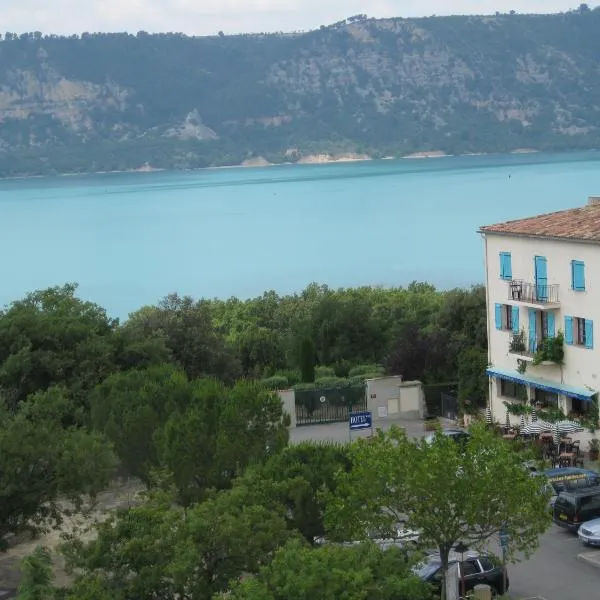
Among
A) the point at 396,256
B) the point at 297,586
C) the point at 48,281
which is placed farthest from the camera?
the point at 396,256

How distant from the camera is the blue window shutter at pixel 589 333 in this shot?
30.8m

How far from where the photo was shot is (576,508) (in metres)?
23.2

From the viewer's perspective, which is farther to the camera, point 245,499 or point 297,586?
point 245,499

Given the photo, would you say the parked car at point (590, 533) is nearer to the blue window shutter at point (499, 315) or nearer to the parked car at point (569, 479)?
the parked car at point (569, 479)

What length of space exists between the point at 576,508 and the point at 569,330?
910 cm

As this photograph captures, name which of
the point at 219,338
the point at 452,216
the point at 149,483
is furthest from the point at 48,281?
the point at 149,483

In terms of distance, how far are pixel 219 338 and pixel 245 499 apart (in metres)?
24.6

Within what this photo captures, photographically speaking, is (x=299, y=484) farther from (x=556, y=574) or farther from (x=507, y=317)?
(x=507, y=317)

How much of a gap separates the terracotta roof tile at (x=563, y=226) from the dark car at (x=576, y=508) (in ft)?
28.2

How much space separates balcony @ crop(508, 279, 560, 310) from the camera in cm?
3197

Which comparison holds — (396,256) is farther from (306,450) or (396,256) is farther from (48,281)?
(306,450)

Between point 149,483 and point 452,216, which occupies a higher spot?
point 149,483

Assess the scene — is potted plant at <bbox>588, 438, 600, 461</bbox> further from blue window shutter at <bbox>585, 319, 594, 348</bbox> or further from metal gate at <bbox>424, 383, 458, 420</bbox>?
metal gate at <bbox>424, 383, 458, 420</bbox>

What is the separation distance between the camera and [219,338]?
42.5 metres
